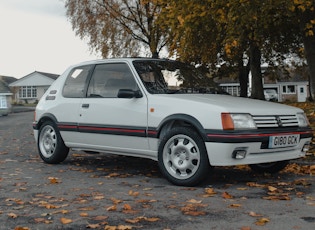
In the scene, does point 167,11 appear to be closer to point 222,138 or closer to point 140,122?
point 140,122

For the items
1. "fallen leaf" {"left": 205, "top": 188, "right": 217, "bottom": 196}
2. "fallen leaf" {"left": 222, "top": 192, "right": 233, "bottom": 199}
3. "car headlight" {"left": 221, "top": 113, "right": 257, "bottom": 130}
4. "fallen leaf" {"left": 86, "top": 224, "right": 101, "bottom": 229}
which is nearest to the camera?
"fallen leaf" {"left": 86, "top": 224, "right": 101, "bottom": 229}

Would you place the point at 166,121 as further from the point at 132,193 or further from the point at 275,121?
the point at 275,121

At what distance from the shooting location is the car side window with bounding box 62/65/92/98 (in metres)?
7.58

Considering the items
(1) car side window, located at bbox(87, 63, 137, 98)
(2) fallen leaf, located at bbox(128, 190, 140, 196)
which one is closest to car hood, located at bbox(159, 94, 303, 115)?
(1) car side window, located at bbox(87, 63, 137, 98)

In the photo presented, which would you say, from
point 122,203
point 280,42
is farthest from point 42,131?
point 280,42

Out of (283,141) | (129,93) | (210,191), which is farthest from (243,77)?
(210,191)

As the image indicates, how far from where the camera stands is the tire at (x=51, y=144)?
7.84 metres

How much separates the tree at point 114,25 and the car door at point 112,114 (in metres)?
21.2

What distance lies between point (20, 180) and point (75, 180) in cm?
82

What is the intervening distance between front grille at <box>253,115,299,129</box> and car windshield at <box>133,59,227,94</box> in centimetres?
133

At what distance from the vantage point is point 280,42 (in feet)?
74.1

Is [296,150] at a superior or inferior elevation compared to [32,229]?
superior

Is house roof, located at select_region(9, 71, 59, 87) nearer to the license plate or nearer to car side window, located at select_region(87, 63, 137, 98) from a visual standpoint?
car side window, located at select_region(87, 63, 137, 98)

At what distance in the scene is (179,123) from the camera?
20.3ft
